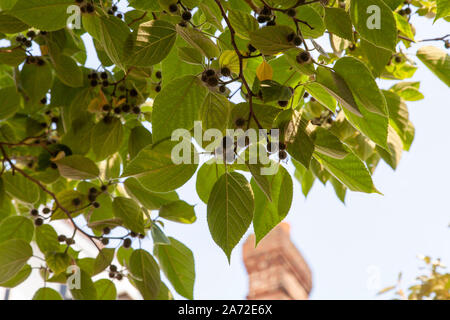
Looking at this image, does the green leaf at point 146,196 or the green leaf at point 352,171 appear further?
the green leaf at point 146,196

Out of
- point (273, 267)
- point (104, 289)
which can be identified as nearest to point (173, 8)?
point (104, 289)

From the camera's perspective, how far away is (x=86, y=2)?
0.63 m

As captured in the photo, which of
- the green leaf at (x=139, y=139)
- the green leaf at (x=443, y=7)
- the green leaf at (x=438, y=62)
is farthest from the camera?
the green leaf at (x=139, y=139)

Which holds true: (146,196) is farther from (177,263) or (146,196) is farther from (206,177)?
(206,177)

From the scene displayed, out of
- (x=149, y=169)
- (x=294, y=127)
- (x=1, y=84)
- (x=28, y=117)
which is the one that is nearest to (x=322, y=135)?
(x=294, y=127)

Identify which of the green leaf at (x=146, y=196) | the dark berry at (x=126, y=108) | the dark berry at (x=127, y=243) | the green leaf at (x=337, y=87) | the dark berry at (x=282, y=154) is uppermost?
the dark berry at (x=126, y=108)

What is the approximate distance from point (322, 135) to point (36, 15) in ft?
1.32

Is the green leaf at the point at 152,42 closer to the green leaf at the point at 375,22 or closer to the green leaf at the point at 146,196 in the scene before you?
the green leaf at the point at 375,22

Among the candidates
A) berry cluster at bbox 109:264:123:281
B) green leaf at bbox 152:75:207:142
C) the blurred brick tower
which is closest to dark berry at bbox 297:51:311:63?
green leaf at bbox 152:75:207:142

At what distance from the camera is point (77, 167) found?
2.85ft

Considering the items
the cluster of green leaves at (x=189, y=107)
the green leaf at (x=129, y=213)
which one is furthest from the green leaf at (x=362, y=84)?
the green leaf at (x=129, y=213)

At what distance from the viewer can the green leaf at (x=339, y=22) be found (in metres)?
0.51

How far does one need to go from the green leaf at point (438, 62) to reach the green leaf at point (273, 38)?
0.42m
